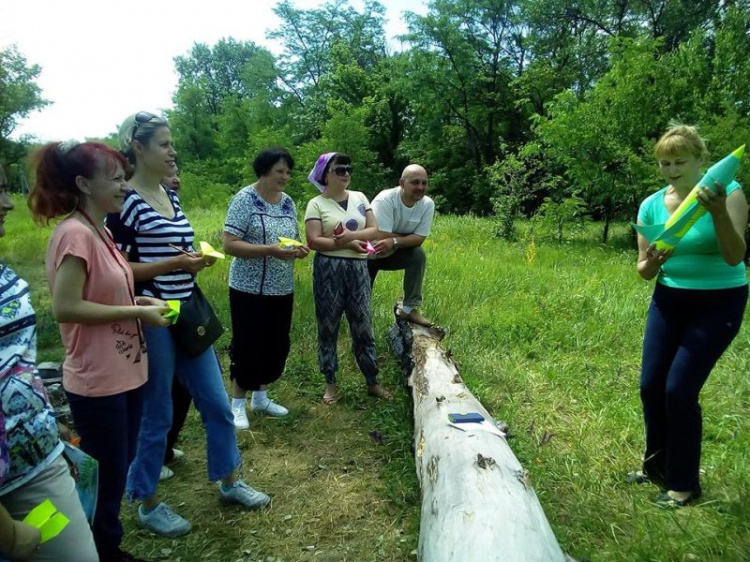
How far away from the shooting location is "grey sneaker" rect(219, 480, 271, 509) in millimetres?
2865

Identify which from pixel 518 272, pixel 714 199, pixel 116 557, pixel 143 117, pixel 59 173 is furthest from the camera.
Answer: pixel 518 272

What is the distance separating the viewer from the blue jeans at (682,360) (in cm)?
258

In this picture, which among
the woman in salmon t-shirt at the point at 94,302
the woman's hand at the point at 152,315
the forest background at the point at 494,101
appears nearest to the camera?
the woman in salmon t-shirt at the point at 94,302

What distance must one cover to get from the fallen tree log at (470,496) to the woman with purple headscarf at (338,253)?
898 mm

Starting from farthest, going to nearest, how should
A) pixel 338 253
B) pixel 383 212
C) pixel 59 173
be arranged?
pixel 383 212
pixel 338 253
pixel 59 173

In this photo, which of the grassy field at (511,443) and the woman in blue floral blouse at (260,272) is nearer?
the grassy field at (511,443)

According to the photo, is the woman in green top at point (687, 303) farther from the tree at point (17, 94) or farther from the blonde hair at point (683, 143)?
the tree at point (17, 94)

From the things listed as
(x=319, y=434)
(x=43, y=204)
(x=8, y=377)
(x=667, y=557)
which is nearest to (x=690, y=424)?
(x=667, y=557)

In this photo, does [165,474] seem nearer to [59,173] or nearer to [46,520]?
[46,520]

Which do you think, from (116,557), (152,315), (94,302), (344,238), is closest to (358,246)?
(344,238)

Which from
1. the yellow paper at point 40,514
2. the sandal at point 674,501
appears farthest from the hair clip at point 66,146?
the sandal at point 674,501

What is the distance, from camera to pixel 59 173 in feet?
6.25

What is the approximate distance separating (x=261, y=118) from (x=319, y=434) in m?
30.8

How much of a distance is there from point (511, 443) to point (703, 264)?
163 centimetres
